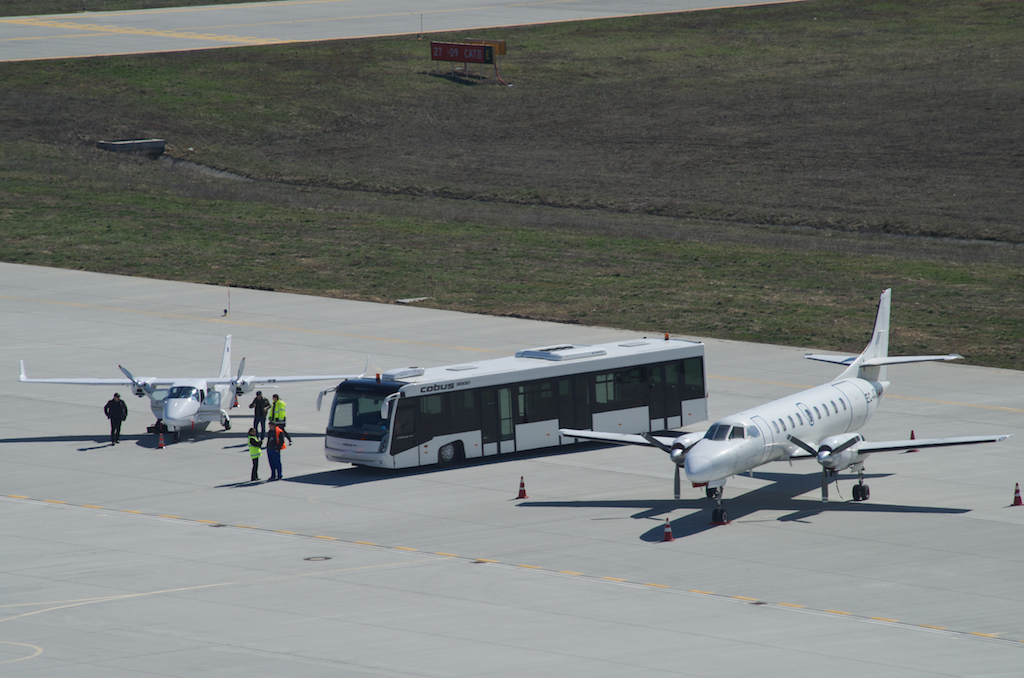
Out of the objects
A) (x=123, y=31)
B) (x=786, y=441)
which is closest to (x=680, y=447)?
(x=786, y=441)

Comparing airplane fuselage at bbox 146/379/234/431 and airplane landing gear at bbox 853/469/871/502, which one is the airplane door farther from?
airplane fuselage at bbox 146/379/234/431

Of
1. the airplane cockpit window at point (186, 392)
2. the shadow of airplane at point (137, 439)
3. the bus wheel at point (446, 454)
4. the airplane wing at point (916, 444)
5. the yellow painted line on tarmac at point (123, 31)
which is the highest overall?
the yellow painted line on tarmac at point (123, 31)

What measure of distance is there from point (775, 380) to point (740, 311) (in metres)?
12.1

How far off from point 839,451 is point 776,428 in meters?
1.62

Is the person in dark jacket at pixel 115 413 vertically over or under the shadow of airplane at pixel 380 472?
over

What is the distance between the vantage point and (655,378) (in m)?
40.7

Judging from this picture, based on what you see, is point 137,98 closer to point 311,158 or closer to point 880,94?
point 311,158

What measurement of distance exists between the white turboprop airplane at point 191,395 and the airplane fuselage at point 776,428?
40.0 ft

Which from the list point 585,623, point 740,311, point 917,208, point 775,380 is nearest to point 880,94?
point 917,208

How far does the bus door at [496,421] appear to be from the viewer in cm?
3791

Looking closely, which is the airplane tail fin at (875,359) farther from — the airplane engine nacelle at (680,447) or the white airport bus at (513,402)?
the airplane engine nacelle at (680,447)

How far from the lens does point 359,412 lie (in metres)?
36.6

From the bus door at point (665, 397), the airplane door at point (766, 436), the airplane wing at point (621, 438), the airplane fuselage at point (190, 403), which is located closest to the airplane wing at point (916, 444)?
the airplane door at point (766, 436)

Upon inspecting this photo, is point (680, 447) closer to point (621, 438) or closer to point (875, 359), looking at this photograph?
point (621, 438)
